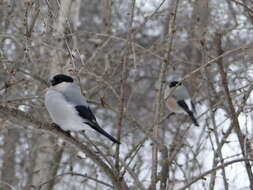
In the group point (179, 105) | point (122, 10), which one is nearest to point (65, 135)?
point (179, 105)

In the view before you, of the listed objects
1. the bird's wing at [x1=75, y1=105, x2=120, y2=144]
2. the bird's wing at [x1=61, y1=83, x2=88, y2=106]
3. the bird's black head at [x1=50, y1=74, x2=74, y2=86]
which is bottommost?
the bird's wing at [x1=75, y1=105, x2=120, y2=144]

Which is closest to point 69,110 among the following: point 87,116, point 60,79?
point 87,116

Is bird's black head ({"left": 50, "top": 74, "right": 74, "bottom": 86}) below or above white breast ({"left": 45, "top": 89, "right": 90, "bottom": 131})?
above

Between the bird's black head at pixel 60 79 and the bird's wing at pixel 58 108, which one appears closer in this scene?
the bird's wing at pixel 58 108

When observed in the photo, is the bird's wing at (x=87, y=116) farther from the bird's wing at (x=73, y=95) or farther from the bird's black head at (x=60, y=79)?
the bird's black head at (x=60, y=79)

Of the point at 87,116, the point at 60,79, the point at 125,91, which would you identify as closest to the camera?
the point at 125,91

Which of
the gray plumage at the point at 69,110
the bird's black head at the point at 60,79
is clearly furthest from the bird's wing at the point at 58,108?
the bird's black head at the point at 60,79

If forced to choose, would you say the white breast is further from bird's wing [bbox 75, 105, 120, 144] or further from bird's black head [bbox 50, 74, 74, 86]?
bird's black head [bbox 50, 74, 74, 86]

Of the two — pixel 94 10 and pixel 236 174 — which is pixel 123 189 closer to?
pixel 236 174

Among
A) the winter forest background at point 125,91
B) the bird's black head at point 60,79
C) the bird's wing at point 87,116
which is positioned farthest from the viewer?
the bird's black head at point 60,79

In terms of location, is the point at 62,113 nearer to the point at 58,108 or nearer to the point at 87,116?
the point at 58,108

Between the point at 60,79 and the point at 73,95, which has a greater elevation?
the point at 60,79

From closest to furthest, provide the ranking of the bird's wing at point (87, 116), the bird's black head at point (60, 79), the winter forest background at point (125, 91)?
the winter forest background at point (125, 91), the bird's wing at point (87, 116), the bird's black head at point (60, 79)

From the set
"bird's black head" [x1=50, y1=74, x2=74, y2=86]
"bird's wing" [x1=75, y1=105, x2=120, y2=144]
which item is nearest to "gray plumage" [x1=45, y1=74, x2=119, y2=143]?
"bird's wing" [x1=75, y1=105, x2=120, y2=144]
